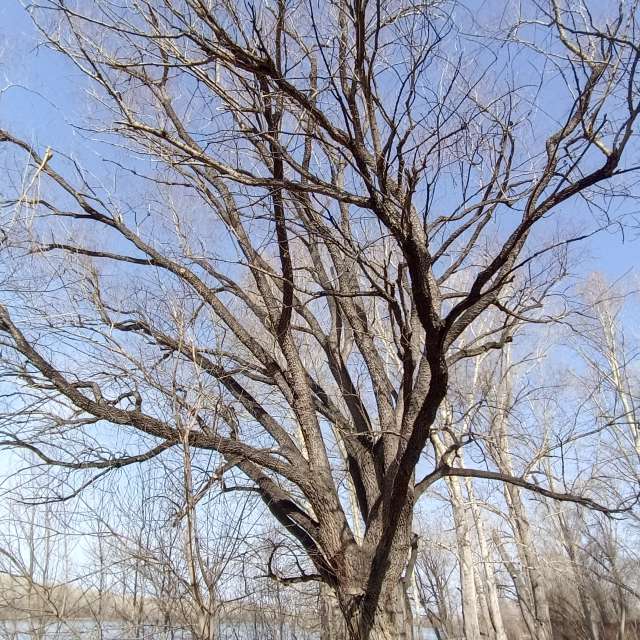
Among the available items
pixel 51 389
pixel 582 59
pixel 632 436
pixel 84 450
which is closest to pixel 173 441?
pixel 84 450

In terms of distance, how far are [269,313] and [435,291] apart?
2.10m

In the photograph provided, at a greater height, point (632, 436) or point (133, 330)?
point (632, 436)

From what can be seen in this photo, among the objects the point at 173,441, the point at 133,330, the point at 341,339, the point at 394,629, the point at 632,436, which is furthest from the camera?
the point at 632,436

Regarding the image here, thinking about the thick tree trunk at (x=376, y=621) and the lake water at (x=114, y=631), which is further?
the thick tree trunk at (x=376, y=621)

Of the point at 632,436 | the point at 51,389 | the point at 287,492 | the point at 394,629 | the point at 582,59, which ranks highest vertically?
the point at 632,436

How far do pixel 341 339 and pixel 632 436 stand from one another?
1259cm

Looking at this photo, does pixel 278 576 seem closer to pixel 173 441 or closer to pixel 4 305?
pixel 173 441

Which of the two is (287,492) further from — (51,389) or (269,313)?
(51,389)

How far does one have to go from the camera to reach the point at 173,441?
14.0ft

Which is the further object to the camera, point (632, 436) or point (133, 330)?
point (632, 436)

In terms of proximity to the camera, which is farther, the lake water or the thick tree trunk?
the thick tree trunk

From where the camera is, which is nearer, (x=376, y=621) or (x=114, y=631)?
(x=114, y=631)

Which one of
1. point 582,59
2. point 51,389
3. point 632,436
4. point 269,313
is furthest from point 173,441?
point 632,436

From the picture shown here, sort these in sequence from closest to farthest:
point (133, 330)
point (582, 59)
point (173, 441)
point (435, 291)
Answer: point (582, 59) → point (173, 441) → point (435, 291) → point (133, 330)
